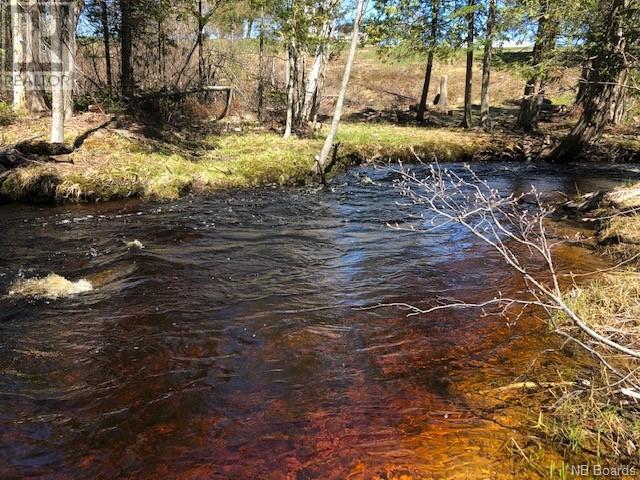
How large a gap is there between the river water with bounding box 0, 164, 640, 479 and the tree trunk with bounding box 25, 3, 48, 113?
9188 mm

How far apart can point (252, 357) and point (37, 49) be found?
17.2 metres

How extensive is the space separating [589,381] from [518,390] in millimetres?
606

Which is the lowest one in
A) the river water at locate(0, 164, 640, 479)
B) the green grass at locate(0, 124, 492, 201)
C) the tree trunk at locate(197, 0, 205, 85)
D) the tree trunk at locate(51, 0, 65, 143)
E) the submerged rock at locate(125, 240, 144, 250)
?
the river water at locate(0, 164, 640, 479)

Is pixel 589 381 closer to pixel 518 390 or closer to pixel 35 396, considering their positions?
pixel 518 390

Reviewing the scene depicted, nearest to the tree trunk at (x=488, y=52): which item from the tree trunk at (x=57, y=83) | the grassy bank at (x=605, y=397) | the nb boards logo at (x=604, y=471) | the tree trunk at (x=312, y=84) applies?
the tree trunk at (x=312, y=84)

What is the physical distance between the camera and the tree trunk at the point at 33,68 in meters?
16.5

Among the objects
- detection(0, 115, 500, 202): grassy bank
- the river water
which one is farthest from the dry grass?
detection(0, 115, 500, 202): grassy bank

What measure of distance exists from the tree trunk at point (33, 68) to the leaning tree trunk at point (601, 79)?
1700 centimetres

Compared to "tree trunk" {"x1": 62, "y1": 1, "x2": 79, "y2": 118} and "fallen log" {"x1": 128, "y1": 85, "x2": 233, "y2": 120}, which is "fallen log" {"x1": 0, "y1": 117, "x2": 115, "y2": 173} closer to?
"tree trunk" {"x1": 62, "y1": 1, "x2": 79, "y2": 118}

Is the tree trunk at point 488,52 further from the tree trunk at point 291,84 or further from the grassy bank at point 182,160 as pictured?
the tree trunk at point 291,84

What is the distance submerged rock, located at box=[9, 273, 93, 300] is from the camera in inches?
270

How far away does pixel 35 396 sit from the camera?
4609 mm

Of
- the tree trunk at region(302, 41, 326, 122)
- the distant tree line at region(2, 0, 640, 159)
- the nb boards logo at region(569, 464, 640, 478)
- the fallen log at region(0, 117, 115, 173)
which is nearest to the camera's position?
the nb boards logo at region(569, 464, 640, 478)

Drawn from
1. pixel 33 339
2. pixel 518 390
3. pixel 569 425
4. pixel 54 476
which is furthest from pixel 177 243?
pixel 569 425
